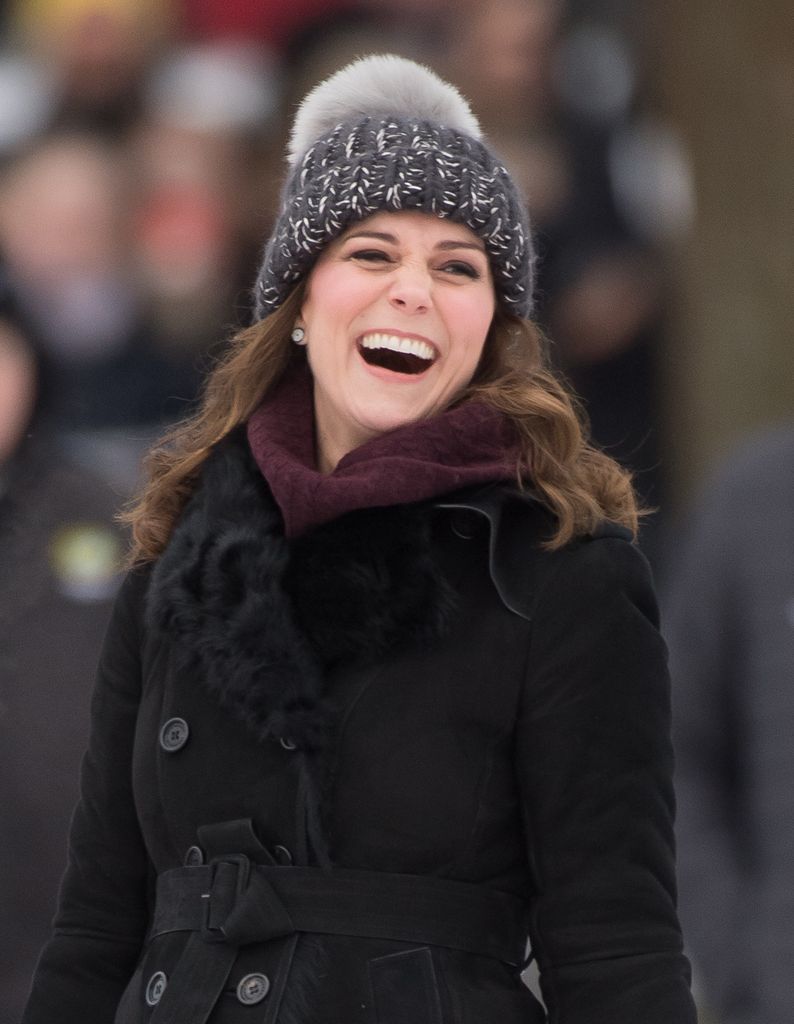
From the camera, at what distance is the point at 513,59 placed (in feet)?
19.4

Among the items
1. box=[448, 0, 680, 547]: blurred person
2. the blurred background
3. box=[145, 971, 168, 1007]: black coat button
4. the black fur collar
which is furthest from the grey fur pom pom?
box=[448, 0, 680, 547]: blurred person

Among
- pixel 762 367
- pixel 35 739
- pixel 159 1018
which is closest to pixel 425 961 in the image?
pixel 159 1018

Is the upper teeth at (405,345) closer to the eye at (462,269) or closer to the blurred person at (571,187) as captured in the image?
the eye at (462,269)

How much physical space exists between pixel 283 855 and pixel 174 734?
0.72ft

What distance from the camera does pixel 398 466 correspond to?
2598mm

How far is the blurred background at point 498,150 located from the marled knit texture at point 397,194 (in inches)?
86.2

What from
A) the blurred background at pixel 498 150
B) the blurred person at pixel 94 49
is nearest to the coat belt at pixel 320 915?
the blurred background at pixel 498 150


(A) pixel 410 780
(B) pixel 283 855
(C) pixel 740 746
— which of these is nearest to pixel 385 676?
(A) pixel 410 780

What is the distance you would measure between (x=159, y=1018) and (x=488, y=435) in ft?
2.63

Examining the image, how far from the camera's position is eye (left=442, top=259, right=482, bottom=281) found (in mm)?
2754

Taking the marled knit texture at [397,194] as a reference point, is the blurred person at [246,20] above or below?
above

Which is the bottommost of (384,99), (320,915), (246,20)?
(320,915)

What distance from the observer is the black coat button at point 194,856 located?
256 centimetres

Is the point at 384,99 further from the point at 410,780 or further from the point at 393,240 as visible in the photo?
the point at 410,780
